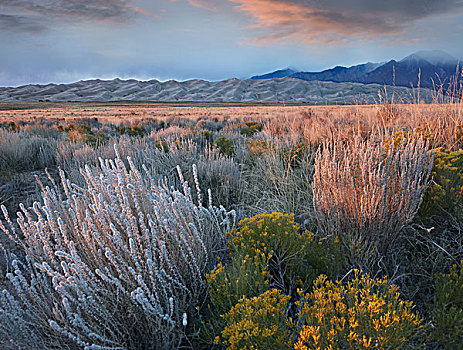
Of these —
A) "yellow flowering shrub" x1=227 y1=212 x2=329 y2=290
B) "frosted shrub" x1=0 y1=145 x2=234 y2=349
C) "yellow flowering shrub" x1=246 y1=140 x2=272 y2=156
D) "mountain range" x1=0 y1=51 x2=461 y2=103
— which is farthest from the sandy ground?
"mountain range" x1=0 y1=51 x2=461 y2=103

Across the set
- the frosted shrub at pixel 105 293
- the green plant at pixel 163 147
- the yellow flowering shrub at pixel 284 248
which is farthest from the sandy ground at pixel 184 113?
the frosted shrub at pixel 105 293

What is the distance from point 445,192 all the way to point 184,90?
112 meters

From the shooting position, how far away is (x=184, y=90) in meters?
108

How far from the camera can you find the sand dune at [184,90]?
89.6 m

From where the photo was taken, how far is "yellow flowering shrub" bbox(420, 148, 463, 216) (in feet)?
9.05

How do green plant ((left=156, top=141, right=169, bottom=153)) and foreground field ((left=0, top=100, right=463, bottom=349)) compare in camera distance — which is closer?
foreground field ((left=0, top=100, right=463, bottom=349))

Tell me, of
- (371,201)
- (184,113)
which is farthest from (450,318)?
(184,113)

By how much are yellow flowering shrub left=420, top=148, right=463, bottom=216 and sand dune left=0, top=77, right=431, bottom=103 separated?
276ft

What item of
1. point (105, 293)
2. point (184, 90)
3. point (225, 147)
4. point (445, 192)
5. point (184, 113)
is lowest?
point (105, 293)

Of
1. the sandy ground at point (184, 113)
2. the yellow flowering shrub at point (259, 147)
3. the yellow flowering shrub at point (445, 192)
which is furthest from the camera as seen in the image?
the sandy ground at point (184, 113)

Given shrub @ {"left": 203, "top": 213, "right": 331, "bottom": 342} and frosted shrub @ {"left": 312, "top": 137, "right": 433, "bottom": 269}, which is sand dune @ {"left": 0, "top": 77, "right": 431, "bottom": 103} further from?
shrub @ {"left": 203, "top": 213, "right": 331, "bottom": 342}

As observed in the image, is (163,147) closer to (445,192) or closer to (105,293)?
(105,293)

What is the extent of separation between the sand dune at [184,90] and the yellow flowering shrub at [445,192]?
84174 millimetres

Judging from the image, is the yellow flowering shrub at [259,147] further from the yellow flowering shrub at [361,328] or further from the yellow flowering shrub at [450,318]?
the yellow flowering shrub at [361,328]
